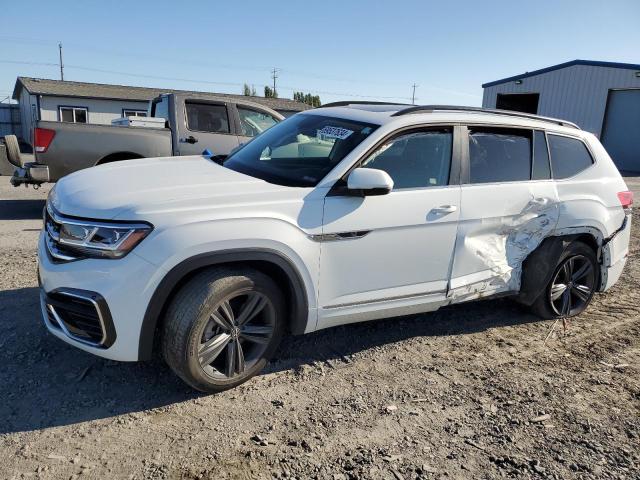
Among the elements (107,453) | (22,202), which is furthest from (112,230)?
(22,202)

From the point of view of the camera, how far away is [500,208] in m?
3.99

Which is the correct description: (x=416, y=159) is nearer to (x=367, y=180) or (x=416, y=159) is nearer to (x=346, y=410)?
(x=367, y=180)

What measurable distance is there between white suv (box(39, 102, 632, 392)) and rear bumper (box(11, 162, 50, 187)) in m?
4.35

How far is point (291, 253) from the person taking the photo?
3.12m

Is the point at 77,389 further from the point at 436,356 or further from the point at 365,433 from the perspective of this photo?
the point at 436,356

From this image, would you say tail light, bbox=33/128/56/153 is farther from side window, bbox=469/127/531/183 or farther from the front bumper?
side window, bbox=469/127/531/183

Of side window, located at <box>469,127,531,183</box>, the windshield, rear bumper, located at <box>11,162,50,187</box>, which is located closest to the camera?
the windshield

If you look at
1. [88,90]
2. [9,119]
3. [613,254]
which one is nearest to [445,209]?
[613,254]

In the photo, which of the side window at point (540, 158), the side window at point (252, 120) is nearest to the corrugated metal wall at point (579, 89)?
the side window at point (252, 120)

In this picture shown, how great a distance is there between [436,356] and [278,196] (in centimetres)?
184

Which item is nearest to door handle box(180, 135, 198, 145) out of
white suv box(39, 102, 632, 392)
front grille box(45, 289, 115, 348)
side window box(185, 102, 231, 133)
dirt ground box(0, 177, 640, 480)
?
side window box(185, 102, 231, 133)

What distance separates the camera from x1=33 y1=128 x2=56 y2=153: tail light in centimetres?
743

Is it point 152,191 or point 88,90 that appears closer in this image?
point 152,191

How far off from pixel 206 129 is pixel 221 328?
246 inches
